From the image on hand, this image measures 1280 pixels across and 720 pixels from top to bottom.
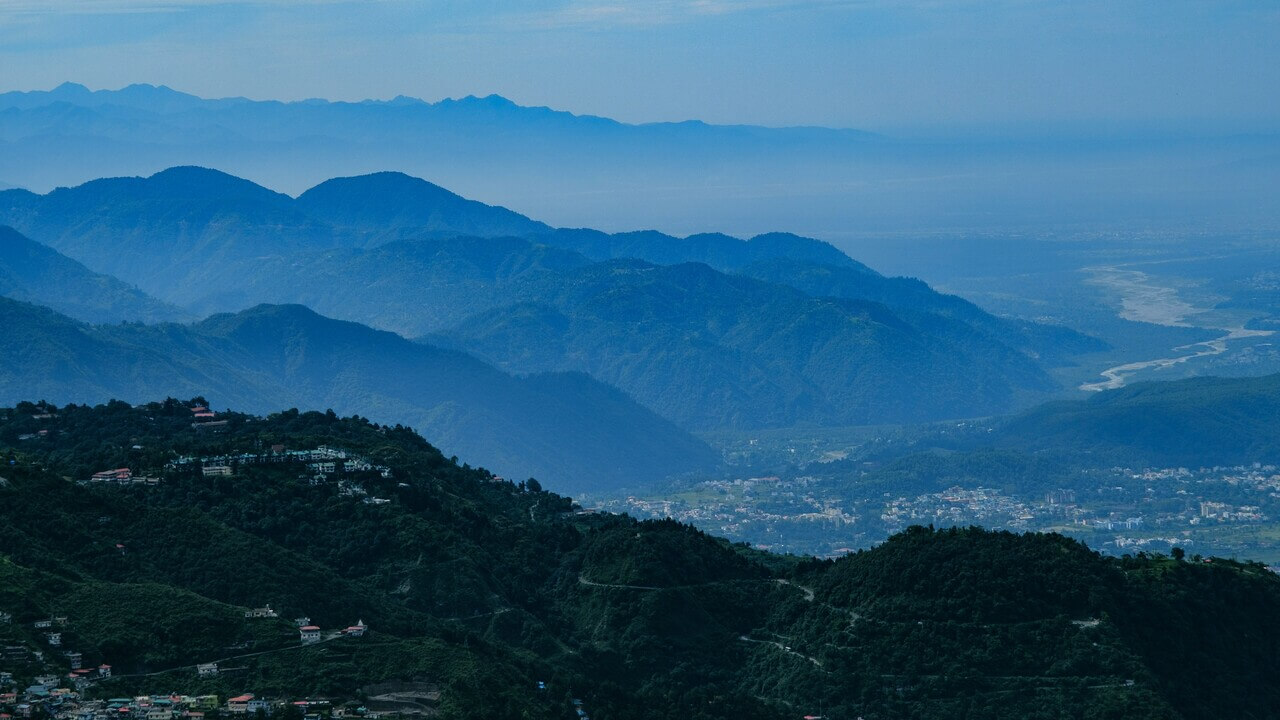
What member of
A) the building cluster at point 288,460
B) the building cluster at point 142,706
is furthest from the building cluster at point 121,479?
the building cluster at point 142,706

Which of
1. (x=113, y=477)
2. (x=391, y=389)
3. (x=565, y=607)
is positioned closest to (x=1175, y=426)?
(x=391, y=389)

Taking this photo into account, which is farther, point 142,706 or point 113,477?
point 113,477

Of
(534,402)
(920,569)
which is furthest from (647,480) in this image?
(920,569)

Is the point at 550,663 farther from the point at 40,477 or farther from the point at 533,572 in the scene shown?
the point at 40,477

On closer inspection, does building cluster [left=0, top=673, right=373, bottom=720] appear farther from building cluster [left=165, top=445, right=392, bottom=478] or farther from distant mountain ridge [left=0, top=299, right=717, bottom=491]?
distant mountain ridge [left=0, top=299, right=717, bottom=491]

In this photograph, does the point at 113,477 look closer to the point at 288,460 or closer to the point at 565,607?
the point at 288,460

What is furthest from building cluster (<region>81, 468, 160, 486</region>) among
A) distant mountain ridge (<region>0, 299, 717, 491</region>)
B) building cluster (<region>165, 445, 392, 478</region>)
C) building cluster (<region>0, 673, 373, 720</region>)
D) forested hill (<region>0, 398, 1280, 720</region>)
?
distant mountain ridge (<region>0, 299, 717, 491</region>)

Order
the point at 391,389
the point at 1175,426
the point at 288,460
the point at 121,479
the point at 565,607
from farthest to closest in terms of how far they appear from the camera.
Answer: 1. the point at 391,389
2. the point at 1175,426
3. the point at 288,460
4. the point at 121,479
5. the point at 565,607

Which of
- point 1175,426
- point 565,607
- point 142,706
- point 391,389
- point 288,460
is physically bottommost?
point 565,607
